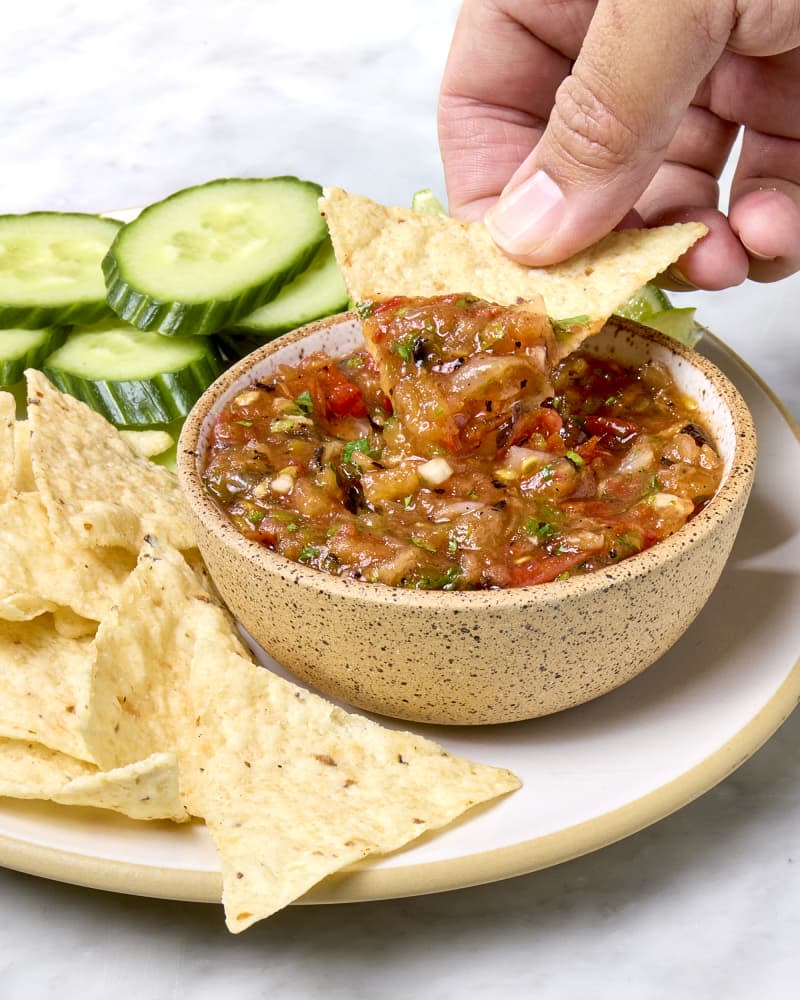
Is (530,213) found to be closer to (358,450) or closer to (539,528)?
(358,450)

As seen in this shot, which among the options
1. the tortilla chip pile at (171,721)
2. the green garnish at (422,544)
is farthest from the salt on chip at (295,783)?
the green garnish at (422,544)

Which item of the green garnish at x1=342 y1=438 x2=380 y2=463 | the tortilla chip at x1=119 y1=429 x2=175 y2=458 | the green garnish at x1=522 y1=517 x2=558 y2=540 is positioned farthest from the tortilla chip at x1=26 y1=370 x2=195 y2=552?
the green garnish at x1=522 y1=517 x2=558 y2=540

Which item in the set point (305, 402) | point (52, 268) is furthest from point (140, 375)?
point (305, 402)

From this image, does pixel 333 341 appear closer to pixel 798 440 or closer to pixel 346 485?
pixel 346 485

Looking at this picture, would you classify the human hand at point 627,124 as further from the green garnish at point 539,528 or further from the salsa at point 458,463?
the green garnish at point 539,528

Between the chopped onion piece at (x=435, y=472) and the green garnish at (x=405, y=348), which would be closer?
the chopped onion piece at (x=435, y=472)

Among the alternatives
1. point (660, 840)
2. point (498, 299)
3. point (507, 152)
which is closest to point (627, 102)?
point (498, 299)
